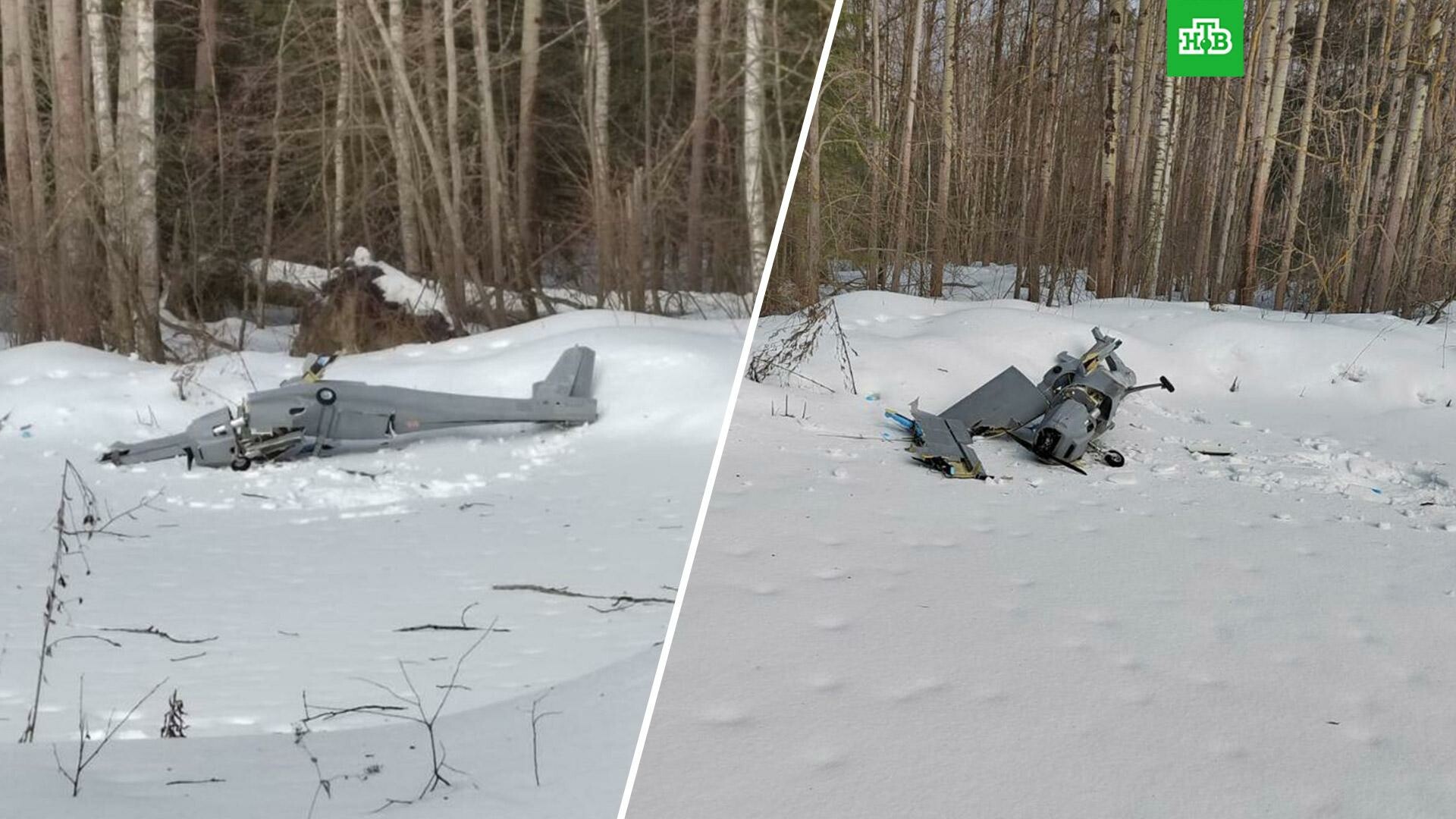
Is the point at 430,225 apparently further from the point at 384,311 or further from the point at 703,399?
the point at 703,399

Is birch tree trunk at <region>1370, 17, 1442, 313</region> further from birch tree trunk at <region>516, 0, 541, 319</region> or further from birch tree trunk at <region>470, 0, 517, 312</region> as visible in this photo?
birch tree trunk at <region>470, 0, 517, 312</region>

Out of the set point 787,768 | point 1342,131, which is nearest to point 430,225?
point 787,768

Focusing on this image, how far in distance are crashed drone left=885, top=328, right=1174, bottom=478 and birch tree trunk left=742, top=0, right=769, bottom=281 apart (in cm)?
58

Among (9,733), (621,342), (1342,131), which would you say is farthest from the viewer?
(1342,131)

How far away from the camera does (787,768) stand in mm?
1224

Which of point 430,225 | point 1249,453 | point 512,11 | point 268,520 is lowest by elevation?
point 268,520

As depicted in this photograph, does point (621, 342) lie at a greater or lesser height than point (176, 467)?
greater

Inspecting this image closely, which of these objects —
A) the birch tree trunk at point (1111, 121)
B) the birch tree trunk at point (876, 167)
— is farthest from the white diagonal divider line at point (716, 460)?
the birch tree trunk at point (1111, 121)

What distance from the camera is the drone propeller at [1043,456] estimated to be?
275cm

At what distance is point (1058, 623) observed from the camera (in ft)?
5.58

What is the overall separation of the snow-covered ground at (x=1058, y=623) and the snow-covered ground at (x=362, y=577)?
0.19 meters

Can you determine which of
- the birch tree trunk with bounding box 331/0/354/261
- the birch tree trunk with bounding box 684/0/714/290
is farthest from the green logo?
the birch tree trunk with bounding box 331/0/354/261

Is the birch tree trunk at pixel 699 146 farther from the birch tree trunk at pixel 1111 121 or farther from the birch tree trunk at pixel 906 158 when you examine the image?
the birch tree trunk at pixel 1111 121

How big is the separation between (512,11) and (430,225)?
0.89 meters
